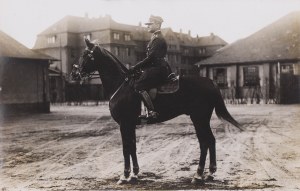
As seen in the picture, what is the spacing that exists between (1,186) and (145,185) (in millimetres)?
2178

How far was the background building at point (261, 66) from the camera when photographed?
2033 cm

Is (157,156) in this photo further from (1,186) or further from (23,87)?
(23,87)

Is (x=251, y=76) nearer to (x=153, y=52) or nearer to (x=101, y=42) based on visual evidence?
(x=101, y=42)

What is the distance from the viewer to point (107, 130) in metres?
12.2

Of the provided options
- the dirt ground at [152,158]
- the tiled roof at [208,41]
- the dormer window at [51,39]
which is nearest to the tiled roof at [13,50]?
the dirt ground at [152,158]

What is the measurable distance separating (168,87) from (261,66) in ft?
73.2

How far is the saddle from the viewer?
590 cm

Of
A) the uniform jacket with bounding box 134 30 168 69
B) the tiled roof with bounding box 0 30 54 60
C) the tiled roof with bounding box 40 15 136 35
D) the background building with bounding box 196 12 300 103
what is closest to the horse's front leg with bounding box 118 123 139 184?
the uniform jacket with bounding box 134 30 168 69

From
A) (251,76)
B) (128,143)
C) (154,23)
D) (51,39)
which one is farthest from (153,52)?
(51,39)

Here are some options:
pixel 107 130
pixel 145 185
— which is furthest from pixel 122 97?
pixel 107 130

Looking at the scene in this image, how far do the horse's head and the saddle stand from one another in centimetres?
99

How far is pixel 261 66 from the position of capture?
88.2 feet

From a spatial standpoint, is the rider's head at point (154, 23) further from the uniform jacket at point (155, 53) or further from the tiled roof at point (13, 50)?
the tiled roof at point (13, 50)

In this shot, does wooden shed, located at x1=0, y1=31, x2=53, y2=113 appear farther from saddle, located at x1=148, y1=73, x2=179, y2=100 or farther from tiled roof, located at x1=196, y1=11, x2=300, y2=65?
saddle, located at x1=148, y1=73, x2=179, y2=100
